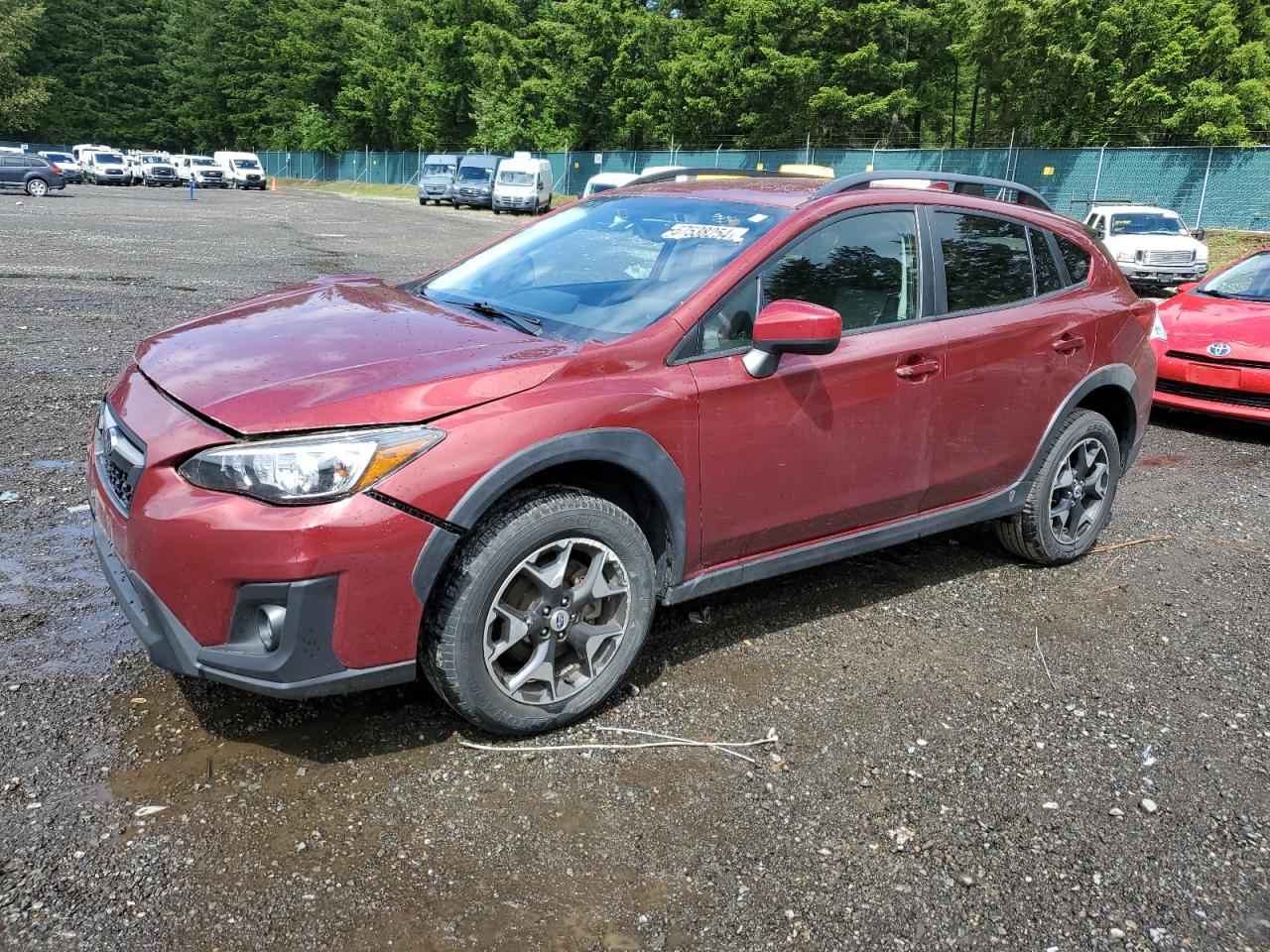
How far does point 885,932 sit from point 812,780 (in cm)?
66

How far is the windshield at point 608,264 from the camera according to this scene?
3.63 m

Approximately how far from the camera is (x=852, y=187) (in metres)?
4.12

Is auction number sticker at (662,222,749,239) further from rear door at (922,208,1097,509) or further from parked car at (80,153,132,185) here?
parked car at (80,153,132,185)

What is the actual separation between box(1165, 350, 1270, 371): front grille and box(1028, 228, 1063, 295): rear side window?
392 centimetres

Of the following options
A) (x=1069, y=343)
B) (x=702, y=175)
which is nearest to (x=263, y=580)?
(x=702, y=175)

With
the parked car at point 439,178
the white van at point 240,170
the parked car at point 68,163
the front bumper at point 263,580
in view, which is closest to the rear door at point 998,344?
the front bumper at point 263,580

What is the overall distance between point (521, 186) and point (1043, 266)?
3834 centimetres

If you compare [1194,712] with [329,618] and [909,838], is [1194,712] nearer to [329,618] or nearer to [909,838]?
[909,838]

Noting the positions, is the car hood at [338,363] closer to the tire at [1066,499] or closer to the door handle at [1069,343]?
the door handle at [1069,343]

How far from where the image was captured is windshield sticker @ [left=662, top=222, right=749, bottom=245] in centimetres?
380

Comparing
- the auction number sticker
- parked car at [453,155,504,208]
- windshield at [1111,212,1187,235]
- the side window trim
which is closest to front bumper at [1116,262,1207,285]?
windshield at [1111,212,1187,235]

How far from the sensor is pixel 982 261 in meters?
4.46

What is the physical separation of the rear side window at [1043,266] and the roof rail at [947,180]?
0.21 m

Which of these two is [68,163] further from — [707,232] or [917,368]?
[917,368]
